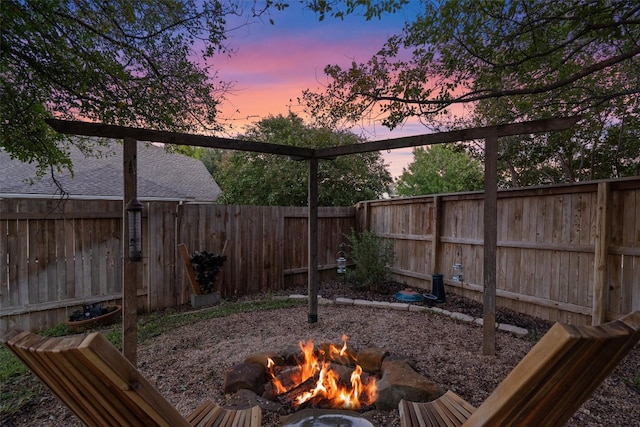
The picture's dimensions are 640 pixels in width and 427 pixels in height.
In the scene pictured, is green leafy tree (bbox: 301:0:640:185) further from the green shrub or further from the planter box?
the planter box

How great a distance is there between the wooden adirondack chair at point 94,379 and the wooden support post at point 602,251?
4330 mm

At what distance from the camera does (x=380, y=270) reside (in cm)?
639

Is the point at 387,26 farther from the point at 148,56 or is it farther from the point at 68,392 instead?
the point at 68,392

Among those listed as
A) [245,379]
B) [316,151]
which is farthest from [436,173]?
[245,379]

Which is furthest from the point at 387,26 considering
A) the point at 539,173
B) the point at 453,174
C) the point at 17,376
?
the point at 453,174

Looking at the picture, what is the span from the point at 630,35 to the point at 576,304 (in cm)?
295

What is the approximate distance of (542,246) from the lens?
4520mm

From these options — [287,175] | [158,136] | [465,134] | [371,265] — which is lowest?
[371,265]

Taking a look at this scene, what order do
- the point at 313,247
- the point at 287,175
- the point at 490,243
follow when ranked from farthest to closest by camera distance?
the point at 287,175 < the point at 313,247 < the point at 490,243

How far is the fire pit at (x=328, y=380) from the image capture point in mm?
2502

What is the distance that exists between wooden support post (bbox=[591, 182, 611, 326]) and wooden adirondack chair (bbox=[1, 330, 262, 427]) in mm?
4330

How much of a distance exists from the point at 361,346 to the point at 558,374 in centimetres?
288

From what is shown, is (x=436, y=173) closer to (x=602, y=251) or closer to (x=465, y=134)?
(x=602, y=251)

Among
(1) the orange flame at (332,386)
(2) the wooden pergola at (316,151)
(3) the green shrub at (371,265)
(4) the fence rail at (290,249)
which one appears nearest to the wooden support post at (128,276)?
(2) the wooden pergola at (316,151)
